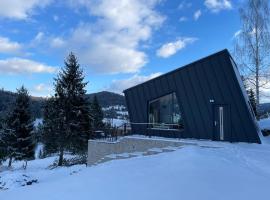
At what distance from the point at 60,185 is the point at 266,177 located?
5.07 metres

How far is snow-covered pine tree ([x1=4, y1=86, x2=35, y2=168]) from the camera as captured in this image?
25.7 meters

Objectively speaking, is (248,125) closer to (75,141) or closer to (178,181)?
(178,181)

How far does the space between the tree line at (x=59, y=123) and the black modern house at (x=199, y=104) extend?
316 inches

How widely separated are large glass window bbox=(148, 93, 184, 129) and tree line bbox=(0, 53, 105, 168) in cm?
910

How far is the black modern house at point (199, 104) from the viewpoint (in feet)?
46.9

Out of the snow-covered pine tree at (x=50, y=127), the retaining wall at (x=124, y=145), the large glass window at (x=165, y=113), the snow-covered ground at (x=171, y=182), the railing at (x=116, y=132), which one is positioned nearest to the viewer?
the snow-covered ground at (x=171, y=182)

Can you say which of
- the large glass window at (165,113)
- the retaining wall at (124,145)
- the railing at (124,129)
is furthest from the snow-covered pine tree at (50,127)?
the large glass window at (165,113)

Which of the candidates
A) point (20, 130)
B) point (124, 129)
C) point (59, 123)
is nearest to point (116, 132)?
point (124, 129)

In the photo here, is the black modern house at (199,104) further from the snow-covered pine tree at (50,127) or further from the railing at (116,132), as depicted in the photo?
the snow-covered pine tree at (50,127)

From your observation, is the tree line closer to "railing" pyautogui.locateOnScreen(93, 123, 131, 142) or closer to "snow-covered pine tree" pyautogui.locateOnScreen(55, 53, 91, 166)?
"snow-covered pine tree" pyautogui.locateOnScreen(55, 53, 91, 166)

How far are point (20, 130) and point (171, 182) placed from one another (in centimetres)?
2232

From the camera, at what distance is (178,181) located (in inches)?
275

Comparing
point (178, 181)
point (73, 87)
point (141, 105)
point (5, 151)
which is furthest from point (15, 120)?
point (178, 181)

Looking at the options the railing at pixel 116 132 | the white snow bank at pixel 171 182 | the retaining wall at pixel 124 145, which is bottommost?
the white snow bank at pixel 171 182
